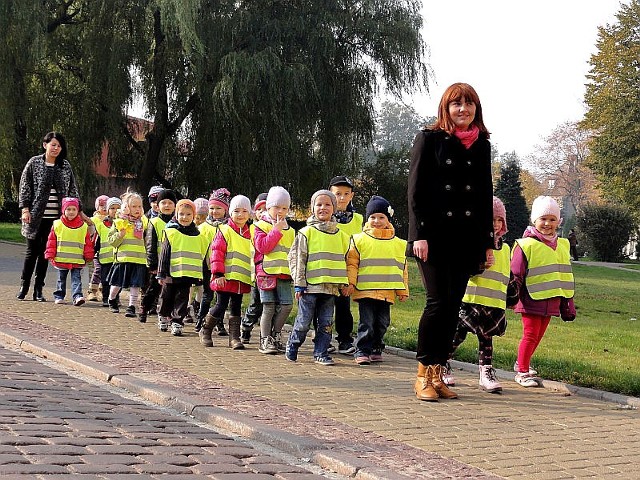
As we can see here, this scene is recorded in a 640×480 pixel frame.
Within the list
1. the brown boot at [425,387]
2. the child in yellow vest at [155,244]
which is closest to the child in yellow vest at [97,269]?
the child in yellow vest at [155,244]

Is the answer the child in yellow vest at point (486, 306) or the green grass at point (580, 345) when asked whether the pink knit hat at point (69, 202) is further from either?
the child in yellow vest at point (486, 306)

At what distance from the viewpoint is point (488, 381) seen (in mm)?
7438

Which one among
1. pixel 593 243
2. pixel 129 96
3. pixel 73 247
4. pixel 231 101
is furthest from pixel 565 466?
pixel 593 243

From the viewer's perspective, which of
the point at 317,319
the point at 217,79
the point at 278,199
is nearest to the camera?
the point at 317,319

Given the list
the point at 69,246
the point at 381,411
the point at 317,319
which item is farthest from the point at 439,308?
the point at 69,246

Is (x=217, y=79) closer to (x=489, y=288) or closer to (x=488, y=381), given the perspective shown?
(x=489, y=288)

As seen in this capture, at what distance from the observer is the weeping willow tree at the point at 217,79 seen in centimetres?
2353

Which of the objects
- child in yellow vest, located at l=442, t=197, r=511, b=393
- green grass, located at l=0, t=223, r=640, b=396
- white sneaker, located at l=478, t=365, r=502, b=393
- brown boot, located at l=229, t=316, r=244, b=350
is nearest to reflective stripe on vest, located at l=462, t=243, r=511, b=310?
child in yellow vest, located at l=442, t=197, r=511, b=393

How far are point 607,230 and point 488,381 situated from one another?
44639mm

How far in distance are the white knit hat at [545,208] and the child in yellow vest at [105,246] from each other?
23.0 ft

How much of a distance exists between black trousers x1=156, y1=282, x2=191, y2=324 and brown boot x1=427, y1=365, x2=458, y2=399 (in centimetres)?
432

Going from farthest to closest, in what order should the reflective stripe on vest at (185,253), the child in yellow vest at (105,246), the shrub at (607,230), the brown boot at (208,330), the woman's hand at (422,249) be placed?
1. the shrub at (607,230)
2. the child in yellow vest at (105,246)
3. the reflective stripe on vest at (185,253)
4. the brown boot at (208,330)
5. the woman's hand at (422,249)

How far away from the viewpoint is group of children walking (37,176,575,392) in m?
7.75

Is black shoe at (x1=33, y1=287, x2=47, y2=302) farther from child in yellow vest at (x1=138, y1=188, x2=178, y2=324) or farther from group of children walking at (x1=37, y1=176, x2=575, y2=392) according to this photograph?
child in yellow vest at (x1=138, y1=188, x2=178, y2=324)
